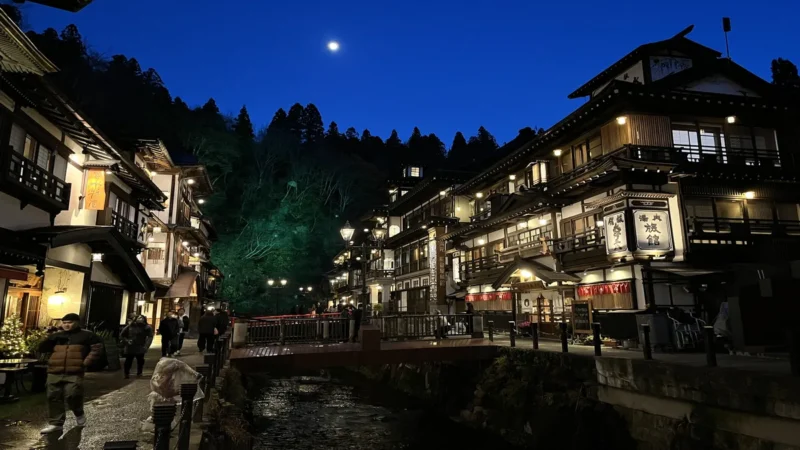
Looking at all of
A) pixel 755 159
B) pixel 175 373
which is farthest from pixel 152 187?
pixel 755 159

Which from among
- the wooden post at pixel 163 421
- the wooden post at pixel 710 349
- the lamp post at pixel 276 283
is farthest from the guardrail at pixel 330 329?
the lamp post at pixel 276 283

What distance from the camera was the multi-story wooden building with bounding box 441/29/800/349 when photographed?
65.3ft

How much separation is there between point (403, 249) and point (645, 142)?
93.7 feet

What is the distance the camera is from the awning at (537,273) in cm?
2217

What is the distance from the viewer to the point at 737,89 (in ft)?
80.8

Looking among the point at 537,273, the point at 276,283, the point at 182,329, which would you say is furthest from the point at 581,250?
the point at 276,283

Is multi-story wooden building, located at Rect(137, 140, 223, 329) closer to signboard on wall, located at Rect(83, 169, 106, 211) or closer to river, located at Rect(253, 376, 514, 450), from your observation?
signboard on wall, located at Rect(83, 169, 106, 211)

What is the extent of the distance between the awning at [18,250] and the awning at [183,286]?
1750 cm

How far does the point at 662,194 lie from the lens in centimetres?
2025

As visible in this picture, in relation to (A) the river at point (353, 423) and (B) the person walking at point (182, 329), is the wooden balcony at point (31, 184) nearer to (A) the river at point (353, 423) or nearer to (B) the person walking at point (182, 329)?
(B) the person walking at point (182, 329)

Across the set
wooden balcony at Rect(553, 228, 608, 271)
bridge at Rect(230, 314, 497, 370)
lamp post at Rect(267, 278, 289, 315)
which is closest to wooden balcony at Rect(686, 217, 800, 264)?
wooden balcony at Rect(553, 228, 608, 271)

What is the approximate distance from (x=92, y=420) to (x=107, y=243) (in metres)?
11.9

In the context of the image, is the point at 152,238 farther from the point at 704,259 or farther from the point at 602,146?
the point at 704,259

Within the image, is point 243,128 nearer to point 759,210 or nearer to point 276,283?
point 276,283
